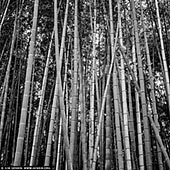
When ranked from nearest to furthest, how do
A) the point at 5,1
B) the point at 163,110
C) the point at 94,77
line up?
the point at 94,77 < the point at 5,1 < the point at 163,110

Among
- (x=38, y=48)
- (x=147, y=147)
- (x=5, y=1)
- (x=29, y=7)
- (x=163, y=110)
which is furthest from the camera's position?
(x=38, y=48)

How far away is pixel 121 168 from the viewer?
162 centimetres

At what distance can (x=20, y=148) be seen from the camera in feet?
4.14

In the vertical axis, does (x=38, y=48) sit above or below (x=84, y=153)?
above

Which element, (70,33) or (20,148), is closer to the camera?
(20,148)

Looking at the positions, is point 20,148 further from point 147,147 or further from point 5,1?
point 5,1

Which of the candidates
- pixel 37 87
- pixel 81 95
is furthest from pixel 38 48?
pixel 81 95

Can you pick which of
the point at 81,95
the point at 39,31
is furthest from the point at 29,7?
the point at 81,95

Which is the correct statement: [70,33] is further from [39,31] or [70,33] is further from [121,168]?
[121,168]

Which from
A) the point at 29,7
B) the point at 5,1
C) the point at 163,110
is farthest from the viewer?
the point at 163,110

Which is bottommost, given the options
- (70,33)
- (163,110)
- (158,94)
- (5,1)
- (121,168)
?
(121,168)

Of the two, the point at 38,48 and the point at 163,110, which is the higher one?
the point at 38,48

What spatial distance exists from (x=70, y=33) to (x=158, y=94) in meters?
1.93

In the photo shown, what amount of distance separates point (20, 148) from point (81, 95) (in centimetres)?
112
